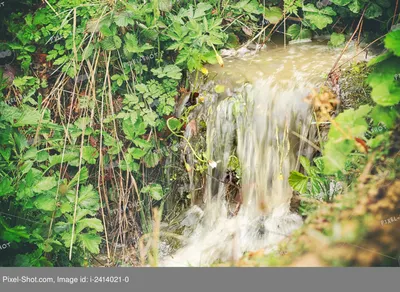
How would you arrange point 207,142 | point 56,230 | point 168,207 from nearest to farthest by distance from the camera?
point 56,230
point 207,142
point 168,207

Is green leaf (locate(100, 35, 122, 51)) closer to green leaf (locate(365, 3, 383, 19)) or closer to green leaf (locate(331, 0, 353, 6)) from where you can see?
green leaf (locate(331, 0, 353, 6))

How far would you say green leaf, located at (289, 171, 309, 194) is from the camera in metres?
2.91

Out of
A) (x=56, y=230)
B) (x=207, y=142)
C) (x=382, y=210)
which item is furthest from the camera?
(x=207, y=142)

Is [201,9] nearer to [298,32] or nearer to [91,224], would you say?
[298,32]

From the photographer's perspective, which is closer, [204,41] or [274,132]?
[274,132]

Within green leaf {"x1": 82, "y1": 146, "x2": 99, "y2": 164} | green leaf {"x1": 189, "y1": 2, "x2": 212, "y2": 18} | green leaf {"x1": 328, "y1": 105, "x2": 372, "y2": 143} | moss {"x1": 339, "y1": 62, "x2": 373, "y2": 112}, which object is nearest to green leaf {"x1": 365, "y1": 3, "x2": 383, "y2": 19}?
moss {"x1": 339, "y1": 62, "x2": 373, "y2": 112}

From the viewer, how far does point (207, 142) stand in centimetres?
340

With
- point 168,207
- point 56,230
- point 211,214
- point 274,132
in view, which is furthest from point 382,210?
point 56,230

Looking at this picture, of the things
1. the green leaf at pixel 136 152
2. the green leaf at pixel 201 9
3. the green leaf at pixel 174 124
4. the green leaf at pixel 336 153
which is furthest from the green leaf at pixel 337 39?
the green leaf at pixel 136 152

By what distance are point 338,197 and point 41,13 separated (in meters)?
2.30

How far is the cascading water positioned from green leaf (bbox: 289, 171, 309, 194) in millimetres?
216

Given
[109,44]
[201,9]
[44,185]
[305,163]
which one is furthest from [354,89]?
[44,185]

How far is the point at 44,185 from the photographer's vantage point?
3000 millimetres

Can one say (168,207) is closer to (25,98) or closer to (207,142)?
(207,142)
